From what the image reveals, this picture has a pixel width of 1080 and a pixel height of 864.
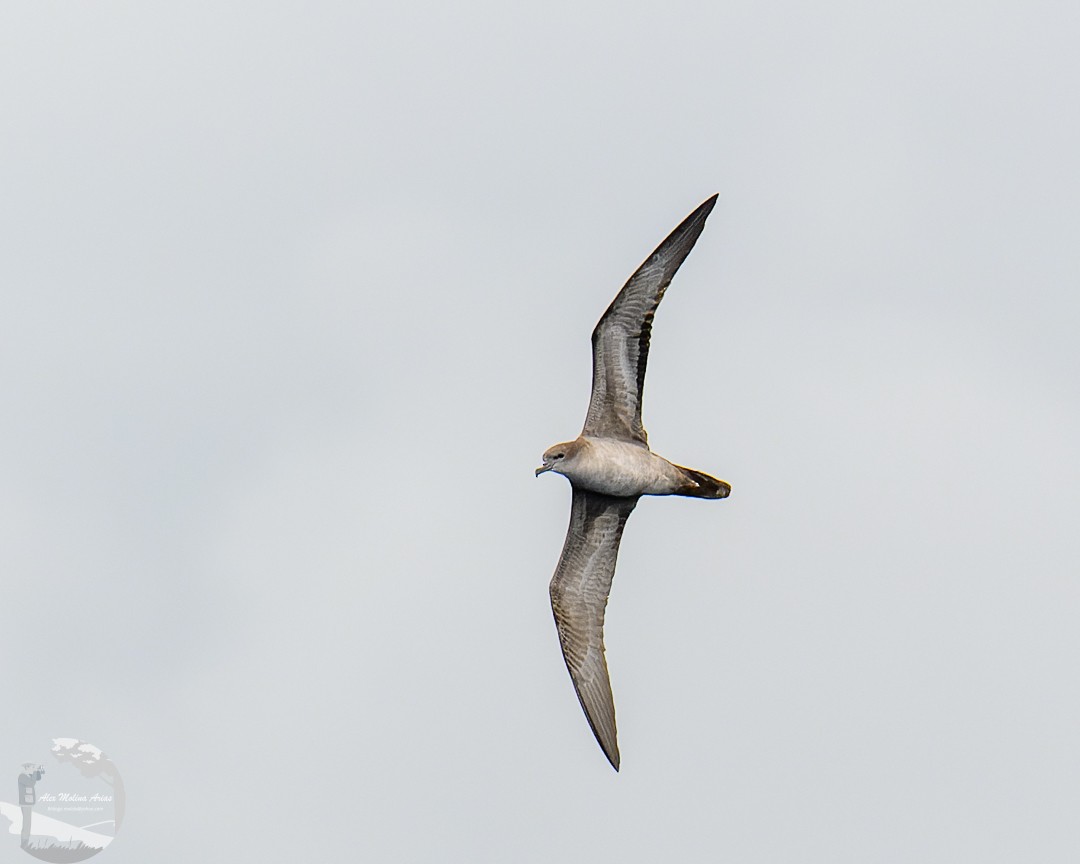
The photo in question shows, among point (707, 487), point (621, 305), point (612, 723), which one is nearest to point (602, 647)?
point (612, 723)

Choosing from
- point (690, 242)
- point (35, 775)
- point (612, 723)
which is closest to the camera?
point (690, 242)

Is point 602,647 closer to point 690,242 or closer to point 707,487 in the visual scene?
point 707,487

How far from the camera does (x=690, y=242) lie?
27.0 meters

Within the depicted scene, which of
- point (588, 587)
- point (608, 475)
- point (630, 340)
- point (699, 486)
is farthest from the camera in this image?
point (588, 587)

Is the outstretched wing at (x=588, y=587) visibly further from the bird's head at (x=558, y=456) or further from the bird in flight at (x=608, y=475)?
the bird's head at (x=558, y=456)

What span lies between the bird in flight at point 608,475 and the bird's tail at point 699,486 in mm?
16

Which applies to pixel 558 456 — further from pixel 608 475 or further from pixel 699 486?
pixel 699 486

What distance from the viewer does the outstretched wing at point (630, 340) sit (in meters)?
26.8

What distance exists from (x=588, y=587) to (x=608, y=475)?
2629 millimetres

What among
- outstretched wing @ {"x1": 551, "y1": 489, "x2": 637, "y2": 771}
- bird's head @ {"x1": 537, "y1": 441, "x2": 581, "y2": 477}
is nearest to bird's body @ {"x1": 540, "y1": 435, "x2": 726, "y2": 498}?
bird's head @ {"x1": 537, "y1": 441, "x2": 581, "y2": 477}

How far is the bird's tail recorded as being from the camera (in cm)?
2850

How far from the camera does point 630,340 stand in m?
27.4

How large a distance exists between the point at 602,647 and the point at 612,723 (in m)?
1.26

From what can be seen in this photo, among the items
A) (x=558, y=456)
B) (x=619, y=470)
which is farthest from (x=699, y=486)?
(x=558, y=456)
